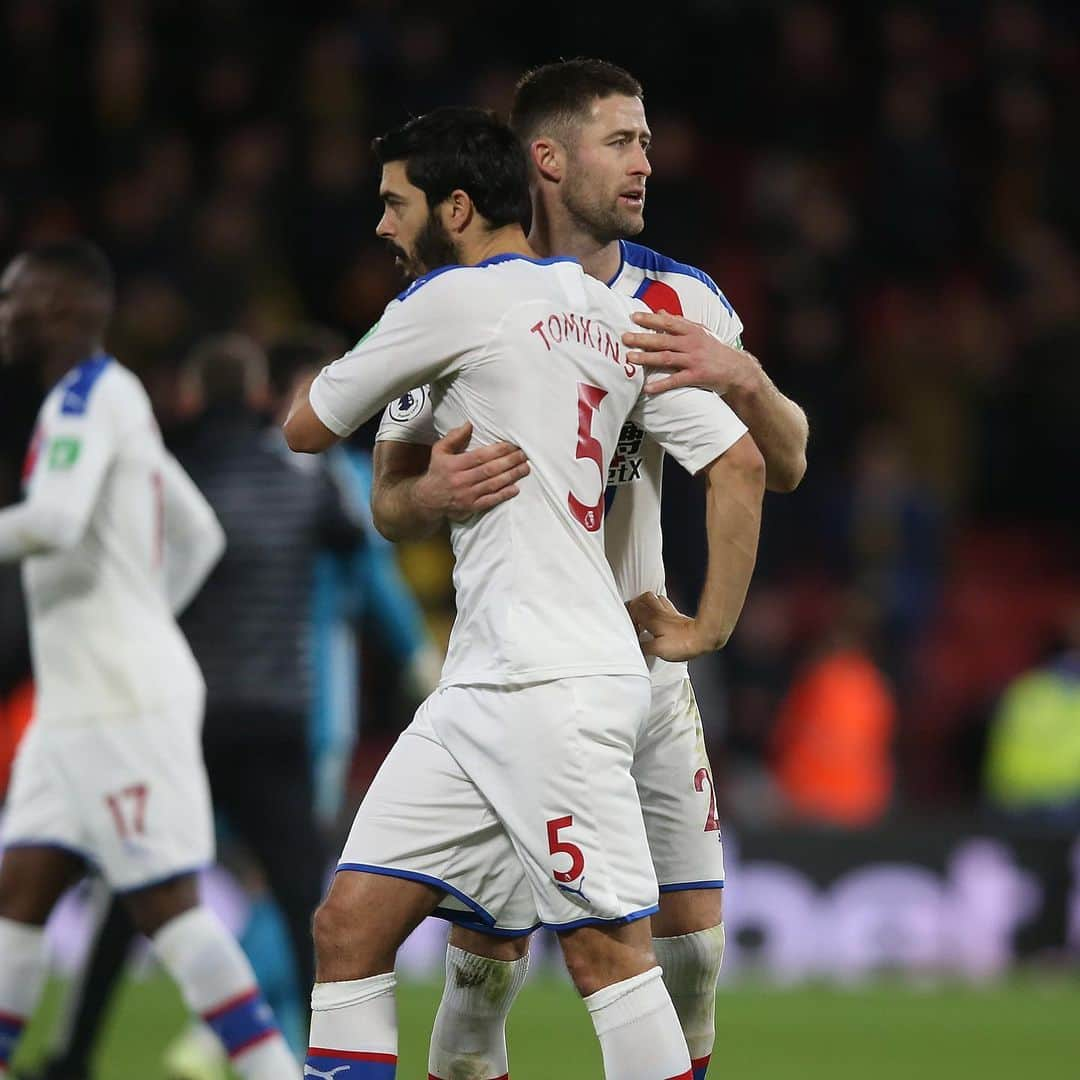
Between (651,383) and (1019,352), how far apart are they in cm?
961

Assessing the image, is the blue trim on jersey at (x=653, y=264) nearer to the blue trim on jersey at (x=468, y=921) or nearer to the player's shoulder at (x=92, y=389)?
the blue trim on jersey at (x=468, y=921)

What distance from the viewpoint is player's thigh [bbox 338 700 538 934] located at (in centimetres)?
375

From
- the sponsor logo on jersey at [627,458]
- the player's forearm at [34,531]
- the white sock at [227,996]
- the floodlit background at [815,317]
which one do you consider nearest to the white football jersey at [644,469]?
the sponsor logo on jersey at [627,458]

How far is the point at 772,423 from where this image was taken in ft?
13.5

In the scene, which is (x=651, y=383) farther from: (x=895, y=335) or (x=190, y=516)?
(x=895, y=335)

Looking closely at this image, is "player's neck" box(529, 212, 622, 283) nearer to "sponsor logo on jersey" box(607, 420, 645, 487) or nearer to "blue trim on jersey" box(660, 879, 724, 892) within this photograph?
"sponsor logo on jersey" box(607, 420, 645, 487)

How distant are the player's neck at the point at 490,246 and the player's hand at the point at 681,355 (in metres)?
0.26

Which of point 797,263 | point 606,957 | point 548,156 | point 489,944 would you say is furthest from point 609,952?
point 797,263

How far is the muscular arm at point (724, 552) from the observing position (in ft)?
12.6

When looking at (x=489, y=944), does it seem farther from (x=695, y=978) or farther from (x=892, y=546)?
(x=892, y=546)

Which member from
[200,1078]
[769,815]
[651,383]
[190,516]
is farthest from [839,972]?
[651,383]

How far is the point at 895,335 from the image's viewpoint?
1334cm

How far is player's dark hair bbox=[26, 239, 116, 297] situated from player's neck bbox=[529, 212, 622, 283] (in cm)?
167

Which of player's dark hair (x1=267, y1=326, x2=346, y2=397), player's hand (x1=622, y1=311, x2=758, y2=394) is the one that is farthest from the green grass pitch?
player's hand (x1=622, y1=311, x2=758, y2=394)
